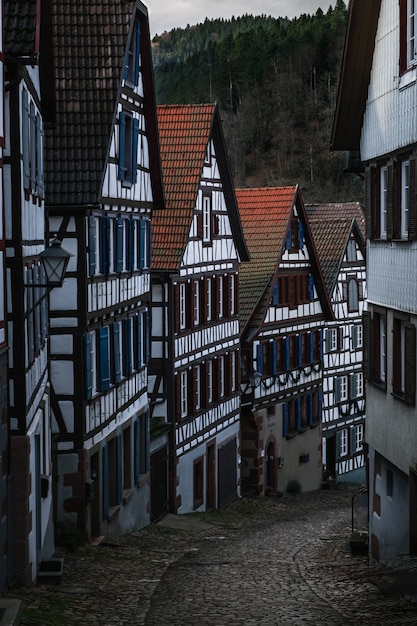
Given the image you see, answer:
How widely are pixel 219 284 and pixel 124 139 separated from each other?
1109 centimetres

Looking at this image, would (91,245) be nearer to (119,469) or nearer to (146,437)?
(119,469)

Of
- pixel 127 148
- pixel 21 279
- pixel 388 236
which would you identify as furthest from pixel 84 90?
pixel 21 279

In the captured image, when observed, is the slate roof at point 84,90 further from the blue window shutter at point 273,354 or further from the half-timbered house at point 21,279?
the blue window shutter at point 273,354

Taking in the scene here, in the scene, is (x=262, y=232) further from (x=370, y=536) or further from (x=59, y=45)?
(x=370, y=536)

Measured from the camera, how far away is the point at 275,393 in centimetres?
4091

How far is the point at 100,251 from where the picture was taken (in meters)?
23.5

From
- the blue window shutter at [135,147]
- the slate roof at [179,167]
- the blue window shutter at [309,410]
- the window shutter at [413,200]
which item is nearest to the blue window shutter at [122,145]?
the blue window shutter at [135,147]

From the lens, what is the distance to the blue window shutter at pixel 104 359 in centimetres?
2338

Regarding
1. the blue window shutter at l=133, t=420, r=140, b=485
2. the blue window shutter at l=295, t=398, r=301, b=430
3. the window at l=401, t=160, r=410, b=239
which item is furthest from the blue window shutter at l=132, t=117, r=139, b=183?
the blue window shutter at l=295, t=398, r=301, b=430

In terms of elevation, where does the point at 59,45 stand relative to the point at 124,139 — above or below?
above

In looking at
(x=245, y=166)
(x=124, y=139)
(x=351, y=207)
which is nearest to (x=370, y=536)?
Result: (x=124, y=139)

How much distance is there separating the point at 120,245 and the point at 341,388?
81.4ft

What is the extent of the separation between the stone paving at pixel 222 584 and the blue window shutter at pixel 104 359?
2.94 metres

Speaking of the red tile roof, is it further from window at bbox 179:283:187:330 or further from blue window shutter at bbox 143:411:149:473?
blue window shutter at bbox 143:411:149:473
